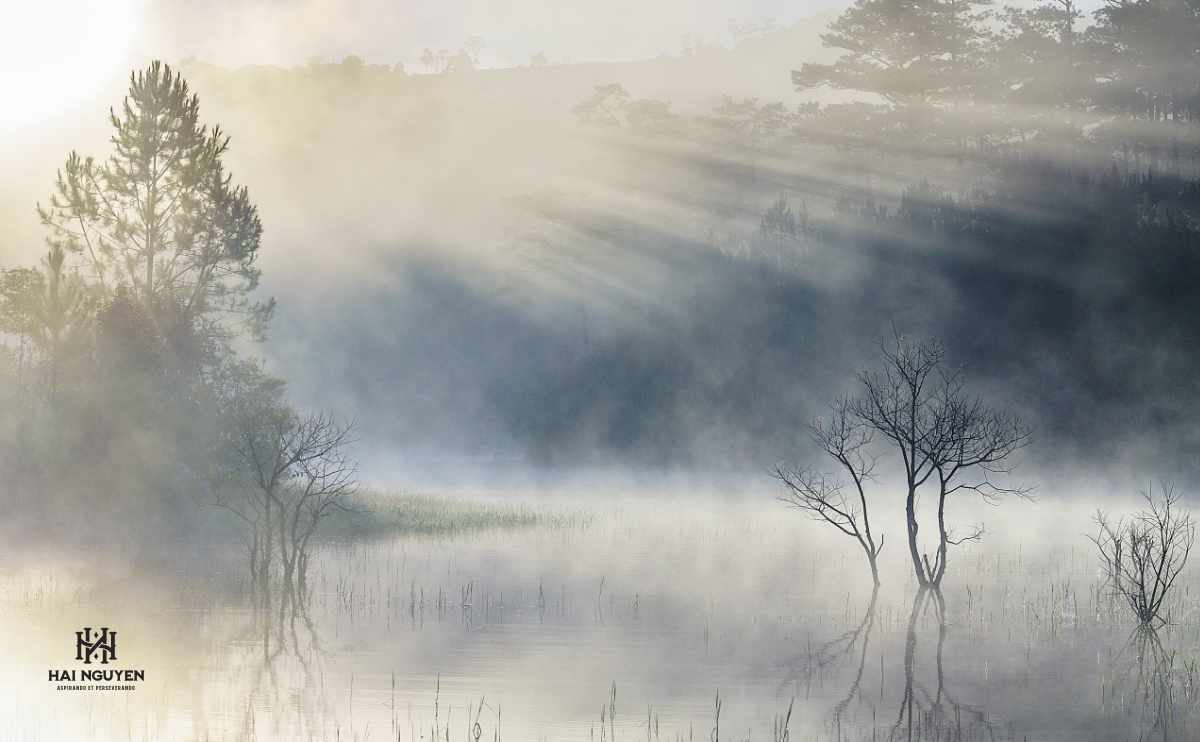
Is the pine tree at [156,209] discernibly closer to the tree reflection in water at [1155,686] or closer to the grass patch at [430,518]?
the grass patch at [430,518]

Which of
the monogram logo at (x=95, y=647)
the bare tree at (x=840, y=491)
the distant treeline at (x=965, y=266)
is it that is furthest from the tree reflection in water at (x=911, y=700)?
the distant treeline at (x=965, y=266)

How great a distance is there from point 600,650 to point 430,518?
17913 millimetres

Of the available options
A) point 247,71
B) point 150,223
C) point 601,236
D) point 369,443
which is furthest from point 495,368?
point 247,71

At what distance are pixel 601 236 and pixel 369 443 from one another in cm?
3121

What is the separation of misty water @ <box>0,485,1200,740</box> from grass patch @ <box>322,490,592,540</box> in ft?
14.8

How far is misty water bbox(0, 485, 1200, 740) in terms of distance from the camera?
12258 mm

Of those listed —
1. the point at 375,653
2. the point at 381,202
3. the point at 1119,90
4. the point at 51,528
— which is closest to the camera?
the point at 375,653

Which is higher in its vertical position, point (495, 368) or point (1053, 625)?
point (495, 368)

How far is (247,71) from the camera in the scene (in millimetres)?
162750

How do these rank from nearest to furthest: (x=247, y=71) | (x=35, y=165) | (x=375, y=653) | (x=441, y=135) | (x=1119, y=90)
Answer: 1. (x=375, y=653)
2. (x=1119, y=90)
3. (x=35, y=165)
4. (x=441, y=135)
5. (x=247, y=71)

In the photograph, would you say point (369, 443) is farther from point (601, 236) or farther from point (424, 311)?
point (601, 236)

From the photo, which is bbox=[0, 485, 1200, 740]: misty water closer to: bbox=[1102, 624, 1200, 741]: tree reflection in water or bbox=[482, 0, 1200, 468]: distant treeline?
bbox=[1102, 624, 1200, 741]: tree reflection in water

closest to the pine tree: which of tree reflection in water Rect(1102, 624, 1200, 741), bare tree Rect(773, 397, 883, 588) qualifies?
bare tree Rect(773, 397, 883, 588)

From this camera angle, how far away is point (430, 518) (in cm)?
3319
